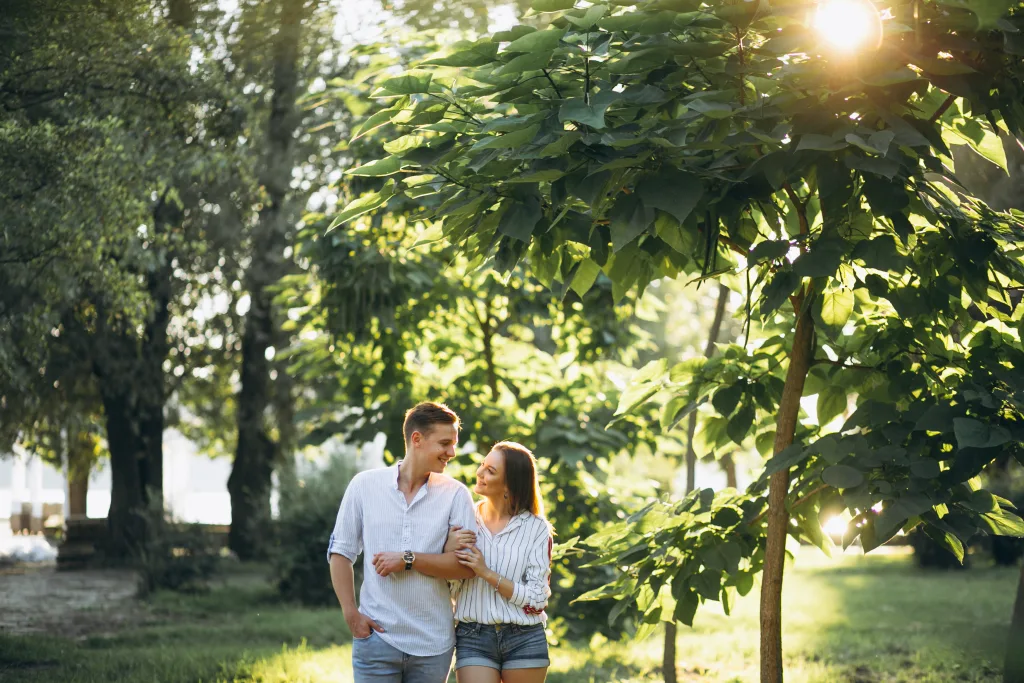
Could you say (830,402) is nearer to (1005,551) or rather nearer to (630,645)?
(630,645)

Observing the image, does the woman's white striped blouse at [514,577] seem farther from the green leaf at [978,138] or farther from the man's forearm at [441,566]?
the green leaf at [978,138]

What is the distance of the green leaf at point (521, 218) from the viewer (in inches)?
140

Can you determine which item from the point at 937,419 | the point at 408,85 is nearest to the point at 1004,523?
the point at 937,419

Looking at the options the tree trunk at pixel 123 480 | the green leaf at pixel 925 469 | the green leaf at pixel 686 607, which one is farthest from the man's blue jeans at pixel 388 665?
the tree trunk at pixel 123 480

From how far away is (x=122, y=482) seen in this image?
62.9ft

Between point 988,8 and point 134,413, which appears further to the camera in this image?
point 134,413

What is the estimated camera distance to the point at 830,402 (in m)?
5.20

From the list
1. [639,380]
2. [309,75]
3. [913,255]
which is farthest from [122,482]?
[913,255]

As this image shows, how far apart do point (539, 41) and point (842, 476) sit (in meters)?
1.90

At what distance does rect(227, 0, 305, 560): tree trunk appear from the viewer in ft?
54.3

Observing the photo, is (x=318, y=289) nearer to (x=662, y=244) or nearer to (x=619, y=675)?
(x=619, y=675)

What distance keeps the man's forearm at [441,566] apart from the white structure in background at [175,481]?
522cm

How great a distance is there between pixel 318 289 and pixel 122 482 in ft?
35.8

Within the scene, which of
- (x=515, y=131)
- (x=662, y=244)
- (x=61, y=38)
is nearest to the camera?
(x=515, y=131)
